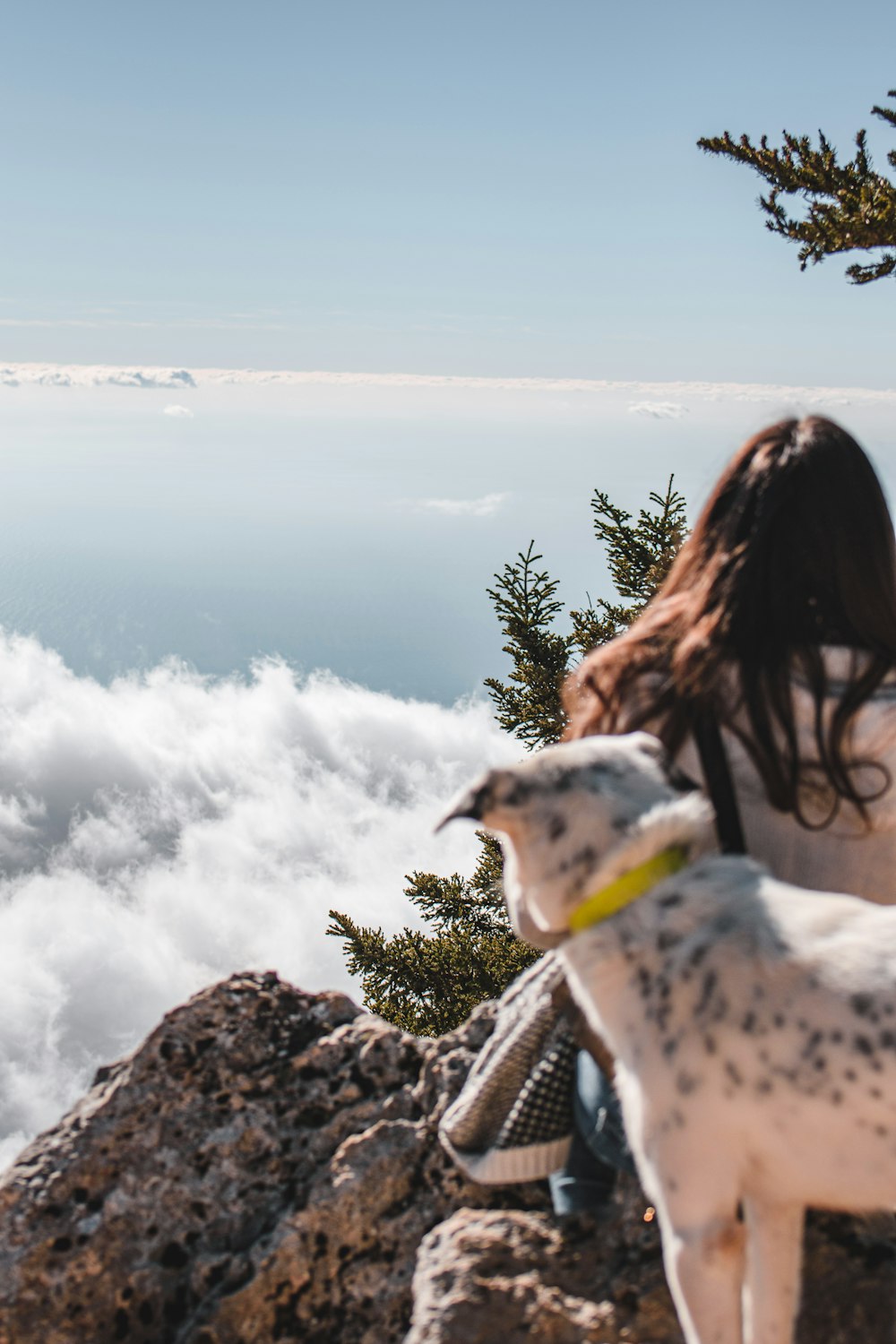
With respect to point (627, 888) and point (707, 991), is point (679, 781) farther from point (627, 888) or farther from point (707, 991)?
point (707, 991)

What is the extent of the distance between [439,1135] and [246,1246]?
32.3 inches

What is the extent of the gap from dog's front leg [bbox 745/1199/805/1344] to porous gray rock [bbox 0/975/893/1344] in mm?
462

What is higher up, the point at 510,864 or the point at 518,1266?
the point at 510,864

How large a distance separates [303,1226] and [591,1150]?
1.11 meters

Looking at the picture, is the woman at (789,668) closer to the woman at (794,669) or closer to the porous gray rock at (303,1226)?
the woman at (794,669)

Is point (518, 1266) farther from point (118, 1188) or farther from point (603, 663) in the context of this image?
point (603, 663)

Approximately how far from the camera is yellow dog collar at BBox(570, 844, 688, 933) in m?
2.70

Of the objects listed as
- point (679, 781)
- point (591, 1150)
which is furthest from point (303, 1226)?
point (679, 781)

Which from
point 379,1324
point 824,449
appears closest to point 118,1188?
point 379,1324

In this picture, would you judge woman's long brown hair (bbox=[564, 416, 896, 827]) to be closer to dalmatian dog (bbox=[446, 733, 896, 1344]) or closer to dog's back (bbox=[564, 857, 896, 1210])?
dalmatian dog (bbox=[446, 733, 896, 1344])

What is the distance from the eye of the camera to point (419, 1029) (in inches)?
464

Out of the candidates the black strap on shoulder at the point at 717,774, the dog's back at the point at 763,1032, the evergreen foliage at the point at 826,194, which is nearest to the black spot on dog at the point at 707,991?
the dog's back at the point at 763,1032

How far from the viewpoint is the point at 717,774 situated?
316cm

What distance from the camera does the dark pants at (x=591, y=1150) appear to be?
10.9 ft
